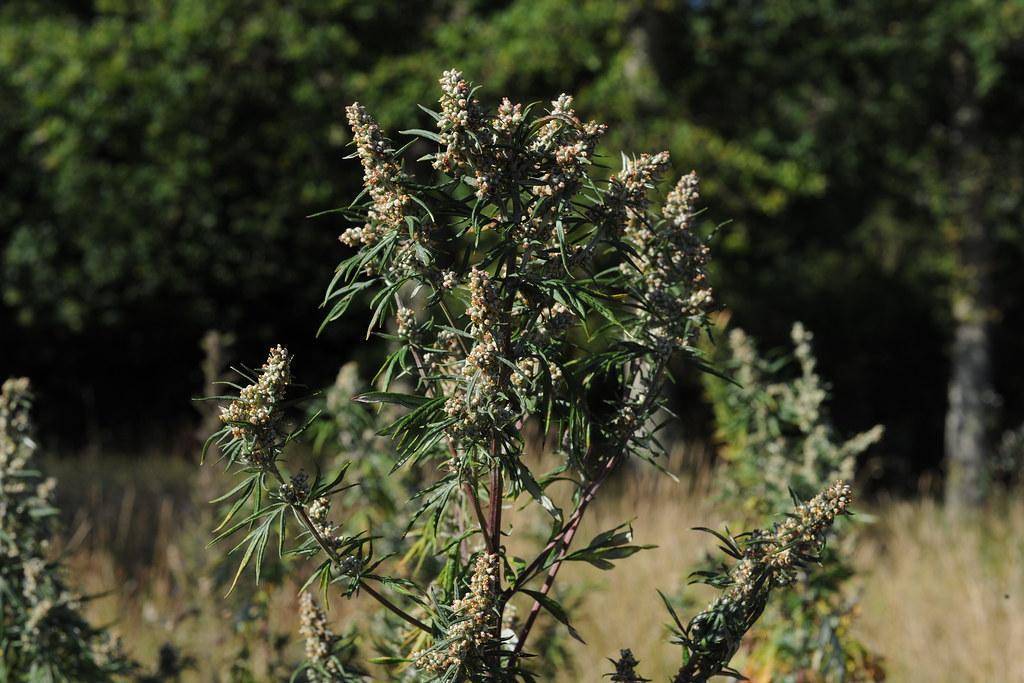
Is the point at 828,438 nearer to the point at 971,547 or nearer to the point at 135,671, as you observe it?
the point at 135,671

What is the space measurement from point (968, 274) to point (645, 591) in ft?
19.4

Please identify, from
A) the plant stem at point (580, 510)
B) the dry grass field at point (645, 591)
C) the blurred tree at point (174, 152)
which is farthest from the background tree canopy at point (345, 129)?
the plant stem at point (580, 510)

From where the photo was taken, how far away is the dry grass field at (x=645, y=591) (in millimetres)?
3887

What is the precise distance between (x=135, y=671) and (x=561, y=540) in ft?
4.92

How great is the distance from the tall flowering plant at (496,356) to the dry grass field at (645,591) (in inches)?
53.9

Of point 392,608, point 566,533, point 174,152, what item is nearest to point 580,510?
point 566,533

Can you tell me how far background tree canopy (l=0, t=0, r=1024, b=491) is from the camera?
8562 millimetres

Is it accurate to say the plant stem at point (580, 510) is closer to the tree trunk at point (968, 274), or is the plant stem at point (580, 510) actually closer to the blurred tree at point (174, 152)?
the blurred tree at point (174, 152)

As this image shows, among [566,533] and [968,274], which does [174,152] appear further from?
[566,533]

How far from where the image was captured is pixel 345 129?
351 inches

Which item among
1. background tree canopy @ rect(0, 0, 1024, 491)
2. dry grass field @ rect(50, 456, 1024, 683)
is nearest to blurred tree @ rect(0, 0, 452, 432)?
background tree canopy @ rect(0, 0, 1024, 491)

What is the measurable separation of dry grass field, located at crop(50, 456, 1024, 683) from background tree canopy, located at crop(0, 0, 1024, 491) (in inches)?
110

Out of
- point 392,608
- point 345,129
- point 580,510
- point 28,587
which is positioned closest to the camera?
point 392,608

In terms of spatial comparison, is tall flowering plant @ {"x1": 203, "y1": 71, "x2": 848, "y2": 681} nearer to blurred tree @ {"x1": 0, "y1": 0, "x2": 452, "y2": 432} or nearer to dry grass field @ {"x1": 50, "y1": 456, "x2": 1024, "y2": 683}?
dry grass field @ {"x1": 50, "y1": 456, "x2": 1024, "y2": 683}
